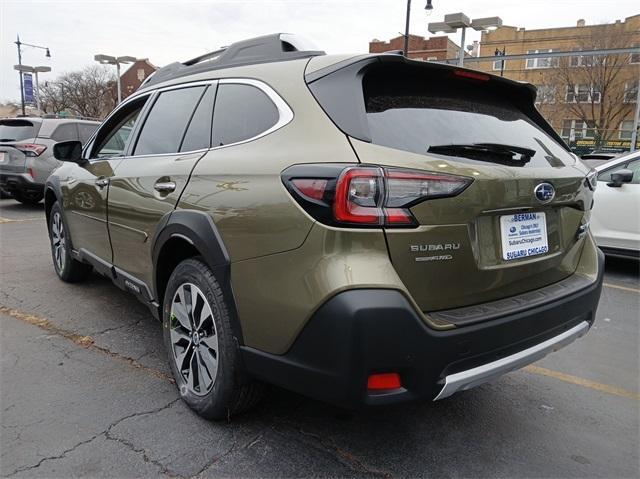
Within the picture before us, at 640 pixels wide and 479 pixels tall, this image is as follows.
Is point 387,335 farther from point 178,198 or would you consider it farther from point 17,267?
point 17,267

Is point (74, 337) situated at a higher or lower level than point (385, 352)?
lower

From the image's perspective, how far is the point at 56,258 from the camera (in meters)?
5.11

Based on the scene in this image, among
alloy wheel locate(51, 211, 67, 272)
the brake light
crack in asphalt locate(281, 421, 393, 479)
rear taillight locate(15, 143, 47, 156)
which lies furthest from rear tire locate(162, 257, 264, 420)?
rear taillight locate(15, 143, 47, 156)

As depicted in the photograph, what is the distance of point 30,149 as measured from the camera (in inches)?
369

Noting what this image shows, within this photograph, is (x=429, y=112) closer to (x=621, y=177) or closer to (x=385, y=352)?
(x=385, y=352)

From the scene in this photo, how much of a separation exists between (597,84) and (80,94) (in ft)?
156

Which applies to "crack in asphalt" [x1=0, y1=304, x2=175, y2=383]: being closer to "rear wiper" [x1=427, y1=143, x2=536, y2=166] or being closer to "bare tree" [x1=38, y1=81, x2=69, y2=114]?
"rear wiper" [x1=427, y1=143, x2=536, y2=166]

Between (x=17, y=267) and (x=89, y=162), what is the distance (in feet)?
7.28

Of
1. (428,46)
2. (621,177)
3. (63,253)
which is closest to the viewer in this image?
(63,253)

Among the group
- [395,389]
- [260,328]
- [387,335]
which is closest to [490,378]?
[395,389]

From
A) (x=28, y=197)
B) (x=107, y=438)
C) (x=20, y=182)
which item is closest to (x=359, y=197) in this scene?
(x=107, y=438)

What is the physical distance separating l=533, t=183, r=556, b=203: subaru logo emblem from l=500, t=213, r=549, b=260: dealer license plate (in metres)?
0.07

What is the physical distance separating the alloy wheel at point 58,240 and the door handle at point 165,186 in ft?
7.56

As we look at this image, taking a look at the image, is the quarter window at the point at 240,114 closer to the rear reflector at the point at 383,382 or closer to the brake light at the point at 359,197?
the brake light at the point at 359,197
